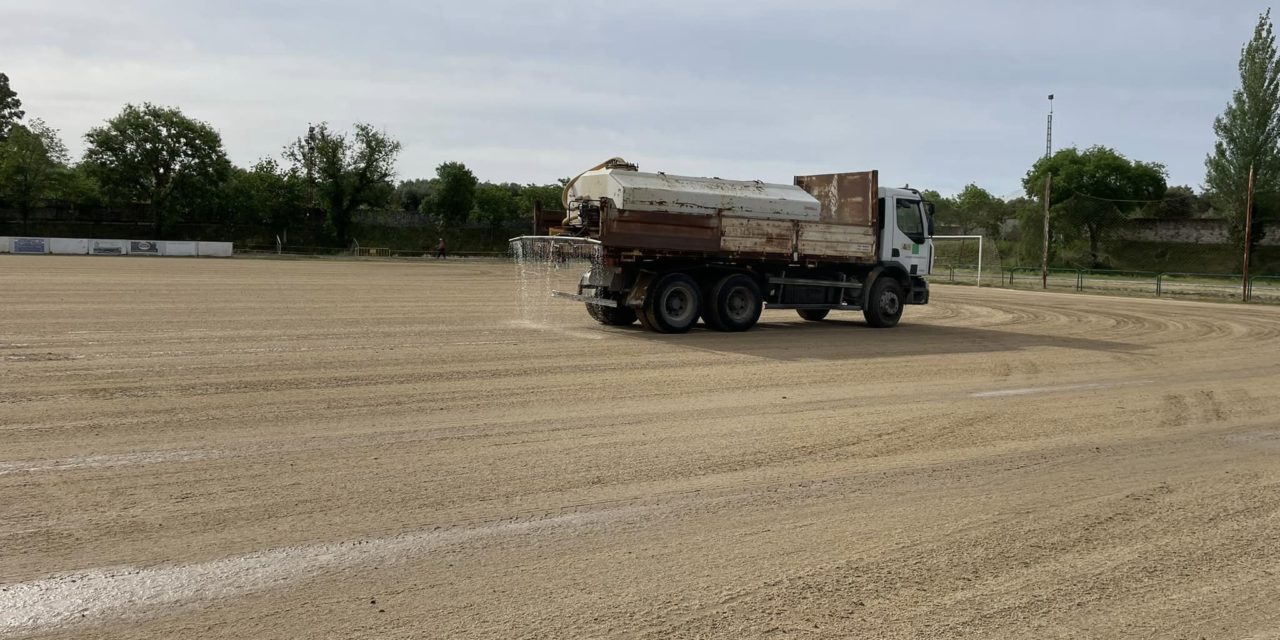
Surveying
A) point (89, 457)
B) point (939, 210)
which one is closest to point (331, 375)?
point (89, 457)

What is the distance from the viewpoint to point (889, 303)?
19.6 meters

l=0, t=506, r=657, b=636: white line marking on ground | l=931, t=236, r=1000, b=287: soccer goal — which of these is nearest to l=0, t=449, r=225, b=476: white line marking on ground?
l=0, t=506, r=657, b=636: white line marking on ground

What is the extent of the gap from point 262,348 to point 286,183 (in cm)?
7171

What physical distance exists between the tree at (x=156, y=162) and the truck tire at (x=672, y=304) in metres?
66.2

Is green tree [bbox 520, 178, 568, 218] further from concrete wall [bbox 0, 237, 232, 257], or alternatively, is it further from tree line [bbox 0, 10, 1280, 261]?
concrete wall [bbox 0, 237, 232, 257]

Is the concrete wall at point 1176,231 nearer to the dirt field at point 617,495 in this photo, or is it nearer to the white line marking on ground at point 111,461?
the dirt field at point 617,495

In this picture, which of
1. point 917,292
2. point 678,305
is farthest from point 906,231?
point 678,305

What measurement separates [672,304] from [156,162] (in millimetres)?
70043

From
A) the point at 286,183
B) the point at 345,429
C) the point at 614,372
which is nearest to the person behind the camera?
the point at 345,429

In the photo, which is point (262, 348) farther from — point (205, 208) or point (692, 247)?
point (205, 208)

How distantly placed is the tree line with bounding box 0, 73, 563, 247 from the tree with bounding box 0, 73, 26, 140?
126ft

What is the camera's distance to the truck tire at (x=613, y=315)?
58.0 ft

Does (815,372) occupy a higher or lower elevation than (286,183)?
lower

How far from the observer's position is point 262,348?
12.5m
